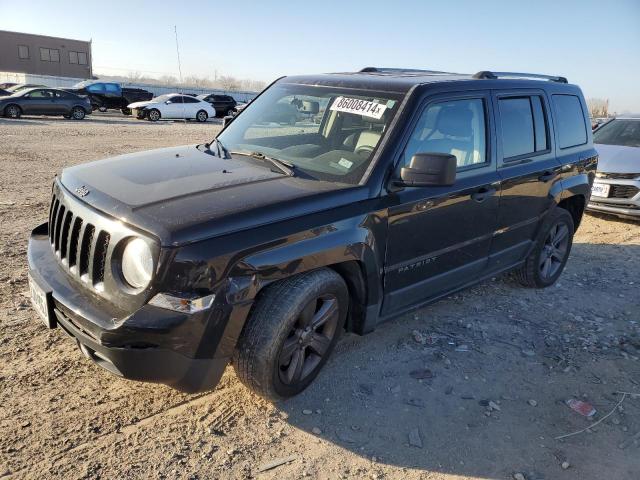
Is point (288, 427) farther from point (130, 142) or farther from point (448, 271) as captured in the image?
point (130, 142)

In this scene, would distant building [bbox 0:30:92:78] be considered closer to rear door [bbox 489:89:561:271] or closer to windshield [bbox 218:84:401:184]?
windshield [bbox 218:84:401:184]

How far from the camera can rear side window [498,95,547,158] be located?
421 cm

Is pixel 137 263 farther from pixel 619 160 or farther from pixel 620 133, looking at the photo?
pixel 620 133

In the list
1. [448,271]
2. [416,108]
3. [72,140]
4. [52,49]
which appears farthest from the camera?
[52,49]

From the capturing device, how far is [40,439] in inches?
107

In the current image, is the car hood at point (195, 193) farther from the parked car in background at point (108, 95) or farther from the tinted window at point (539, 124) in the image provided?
the parked car in background at point (108, 95)

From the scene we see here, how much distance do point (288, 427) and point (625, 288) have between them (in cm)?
419

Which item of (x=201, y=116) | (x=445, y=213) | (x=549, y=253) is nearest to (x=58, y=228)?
(x=445, y=213)

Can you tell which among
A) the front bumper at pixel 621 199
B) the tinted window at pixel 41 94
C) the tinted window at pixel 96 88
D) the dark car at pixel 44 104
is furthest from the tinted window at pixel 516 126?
the tinted window at pixel 96 88

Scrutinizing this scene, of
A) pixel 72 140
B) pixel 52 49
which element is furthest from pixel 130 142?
pixel 52 49

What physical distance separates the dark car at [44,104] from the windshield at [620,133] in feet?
67.0

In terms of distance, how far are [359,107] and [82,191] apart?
1858 millimetres

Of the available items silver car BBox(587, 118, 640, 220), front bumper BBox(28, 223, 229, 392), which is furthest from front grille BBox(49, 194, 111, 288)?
silver car BBox(587, 118, 640, 220)

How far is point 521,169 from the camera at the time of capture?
4.32 metres
